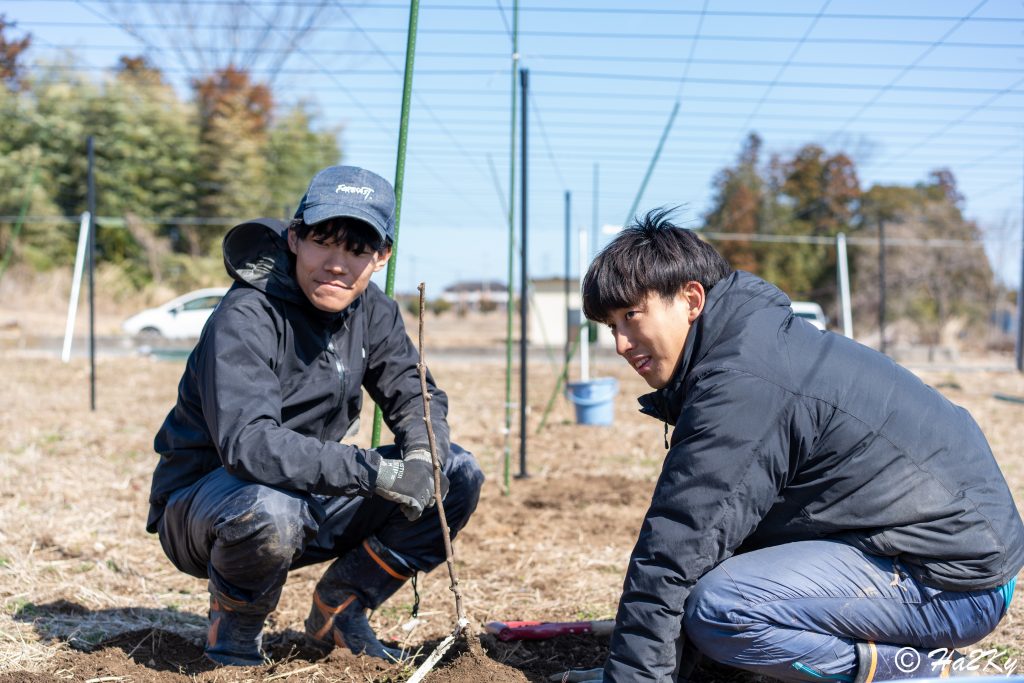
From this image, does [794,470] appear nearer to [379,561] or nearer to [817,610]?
[817,610]

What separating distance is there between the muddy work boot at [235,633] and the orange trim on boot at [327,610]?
193mm

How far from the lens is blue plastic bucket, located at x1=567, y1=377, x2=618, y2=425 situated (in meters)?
7.43

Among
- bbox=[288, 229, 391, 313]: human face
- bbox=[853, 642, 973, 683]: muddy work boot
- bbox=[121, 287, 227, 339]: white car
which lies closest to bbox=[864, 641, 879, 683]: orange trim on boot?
bbox=[853, 642, 973, 683]: muddy work boot

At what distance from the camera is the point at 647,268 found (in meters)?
1.88

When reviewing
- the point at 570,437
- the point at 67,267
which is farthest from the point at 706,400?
the point at 67,267

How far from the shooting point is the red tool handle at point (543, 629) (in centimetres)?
247

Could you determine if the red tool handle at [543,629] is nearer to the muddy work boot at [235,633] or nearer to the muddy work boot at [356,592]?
the muddy work boot at [356,592]

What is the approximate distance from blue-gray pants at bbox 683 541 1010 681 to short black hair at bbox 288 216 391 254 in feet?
3.70

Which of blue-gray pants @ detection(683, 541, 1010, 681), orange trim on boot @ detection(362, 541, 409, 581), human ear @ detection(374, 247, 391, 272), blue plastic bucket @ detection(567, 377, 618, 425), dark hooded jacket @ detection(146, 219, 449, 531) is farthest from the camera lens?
blue plastic bucket @ detection(567, 377, 618, 425)

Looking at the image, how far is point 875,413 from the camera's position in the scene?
1.83m

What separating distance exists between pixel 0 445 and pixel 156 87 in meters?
20.0

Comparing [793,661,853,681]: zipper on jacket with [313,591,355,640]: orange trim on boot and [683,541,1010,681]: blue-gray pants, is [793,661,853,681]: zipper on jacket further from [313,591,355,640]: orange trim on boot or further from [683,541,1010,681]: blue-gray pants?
[313,591,355,640]: orange trim on boot

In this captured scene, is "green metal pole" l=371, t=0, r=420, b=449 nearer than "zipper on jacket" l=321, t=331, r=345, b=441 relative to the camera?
No

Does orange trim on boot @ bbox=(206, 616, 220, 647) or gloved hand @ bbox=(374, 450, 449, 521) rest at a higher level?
gloved hand @ bbox=(374, 450, 449, 521)
